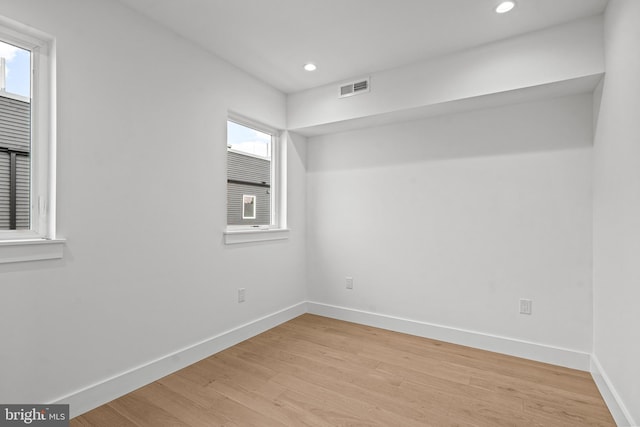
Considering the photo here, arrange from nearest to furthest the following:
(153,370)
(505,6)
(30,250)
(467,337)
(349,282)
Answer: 1. (30,250)
2. (505,6)
3. (153,370)
4. (467,337)
5. (349,282)

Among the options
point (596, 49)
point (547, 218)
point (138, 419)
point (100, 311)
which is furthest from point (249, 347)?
point (596, 49)

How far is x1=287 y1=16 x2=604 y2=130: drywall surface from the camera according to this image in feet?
7.47

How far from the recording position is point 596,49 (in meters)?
2.23

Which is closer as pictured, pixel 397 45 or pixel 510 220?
pixel 397 45

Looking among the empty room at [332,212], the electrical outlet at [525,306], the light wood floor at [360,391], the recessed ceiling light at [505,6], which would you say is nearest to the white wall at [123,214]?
the empty room at [332,212]

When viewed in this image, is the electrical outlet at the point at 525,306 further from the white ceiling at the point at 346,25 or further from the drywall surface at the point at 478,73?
the white ceiling at the point at 346,25

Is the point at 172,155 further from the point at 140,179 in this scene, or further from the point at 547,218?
the point at 547,218

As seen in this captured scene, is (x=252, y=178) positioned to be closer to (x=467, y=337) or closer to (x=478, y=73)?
(x=478, y=73)

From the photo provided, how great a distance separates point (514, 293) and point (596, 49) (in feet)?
6.42

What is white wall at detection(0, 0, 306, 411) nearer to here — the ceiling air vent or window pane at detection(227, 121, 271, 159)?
window pane at detection(227, 121, 271, 159)

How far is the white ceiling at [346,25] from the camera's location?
7.12 ft

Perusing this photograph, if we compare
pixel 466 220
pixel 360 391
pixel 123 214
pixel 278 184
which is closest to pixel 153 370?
pixel 123 214

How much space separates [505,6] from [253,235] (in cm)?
271

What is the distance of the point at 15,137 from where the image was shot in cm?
177
